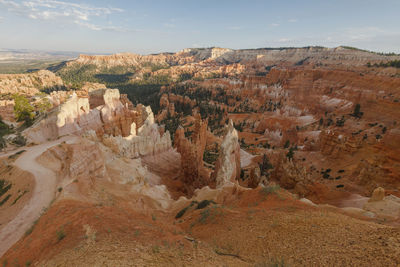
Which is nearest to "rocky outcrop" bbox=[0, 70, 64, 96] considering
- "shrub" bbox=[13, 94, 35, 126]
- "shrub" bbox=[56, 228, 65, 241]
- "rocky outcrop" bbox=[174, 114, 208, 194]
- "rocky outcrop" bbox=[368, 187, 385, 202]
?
"shrub" bbox=[13, 94, 35, 126]

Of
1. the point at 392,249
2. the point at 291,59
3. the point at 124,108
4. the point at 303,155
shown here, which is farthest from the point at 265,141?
the point at 291,59

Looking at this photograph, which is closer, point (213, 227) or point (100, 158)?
point (213, 227)

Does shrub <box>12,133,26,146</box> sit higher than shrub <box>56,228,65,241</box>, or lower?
lower

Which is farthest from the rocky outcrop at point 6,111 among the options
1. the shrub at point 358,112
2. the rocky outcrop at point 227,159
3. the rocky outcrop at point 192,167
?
the shrub at point 358,112

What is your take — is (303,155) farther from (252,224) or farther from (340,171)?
(252,224)

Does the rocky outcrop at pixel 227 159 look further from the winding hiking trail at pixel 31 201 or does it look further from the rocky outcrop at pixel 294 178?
the winding hiking trail at pixel 31 201

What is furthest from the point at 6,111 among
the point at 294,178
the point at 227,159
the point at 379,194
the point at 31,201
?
the point at 379,194

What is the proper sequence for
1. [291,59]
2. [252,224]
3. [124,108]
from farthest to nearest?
[291,59], [124,108], [252,224]

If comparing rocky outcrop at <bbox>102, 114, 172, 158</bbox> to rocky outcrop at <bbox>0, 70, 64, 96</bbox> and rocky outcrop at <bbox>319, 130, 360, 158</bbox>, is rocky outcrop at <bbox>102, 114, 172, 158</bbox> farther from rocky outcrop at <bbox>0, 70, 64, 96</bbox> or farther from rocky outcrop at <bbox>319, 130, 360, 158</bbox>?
rocky outcrop at <bbox>0, 70, 64, 96</bbox>
